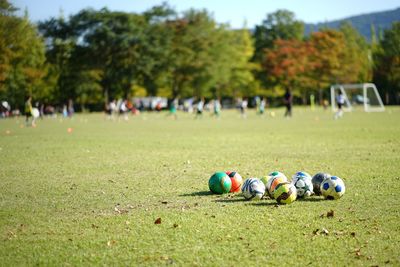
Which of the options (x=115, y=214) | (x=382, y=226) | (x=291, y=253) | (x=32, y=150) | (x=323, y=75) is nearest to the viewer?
(x=291, y=253)

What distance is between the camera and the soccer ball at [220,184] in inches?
418

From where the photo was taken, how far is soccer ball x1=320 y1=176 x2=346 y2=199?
32.1ft

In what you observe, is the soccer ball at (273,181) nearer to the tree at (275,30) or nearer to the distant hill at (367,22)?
the tree at (275,30)

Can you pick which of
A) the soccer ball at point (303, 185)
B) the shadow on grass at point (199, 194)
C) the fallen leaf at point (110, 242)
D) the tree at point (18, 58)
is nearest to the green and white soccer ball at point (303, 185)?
the soccer ball at point (303, 185)

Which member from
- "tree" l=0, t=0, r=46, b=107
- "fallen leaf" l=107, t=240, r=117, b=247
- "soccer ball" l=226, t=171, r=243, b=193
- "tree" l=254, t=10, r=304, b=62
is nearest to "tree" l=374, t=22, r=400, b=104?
"tree" l=254, t=10, r=304, b=62

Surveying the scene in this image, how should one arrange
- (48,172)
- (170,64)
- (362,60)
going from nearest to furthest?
(48,172)
(170,64)
(362,60)

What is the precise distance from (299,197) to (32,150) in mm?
13451

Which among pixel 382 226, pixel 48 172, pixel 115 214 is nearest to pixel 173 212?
pixel 115 214

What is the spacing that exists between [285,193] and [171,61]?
77.6 m

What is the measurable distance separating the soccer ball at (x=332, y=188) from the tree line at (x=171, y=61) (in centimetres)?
6495

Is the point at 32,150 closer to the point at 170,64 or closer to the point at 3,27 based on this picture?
the point at 3,27

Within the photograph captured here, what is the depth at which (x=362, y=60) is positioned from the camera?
101000 mm

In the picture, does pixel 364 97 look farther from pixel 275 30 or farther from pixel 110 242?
pixel 110 242

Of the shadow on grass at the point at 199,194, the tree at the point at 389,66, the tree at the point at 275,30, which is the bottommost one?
the shadow on grass at the point at 199,194
